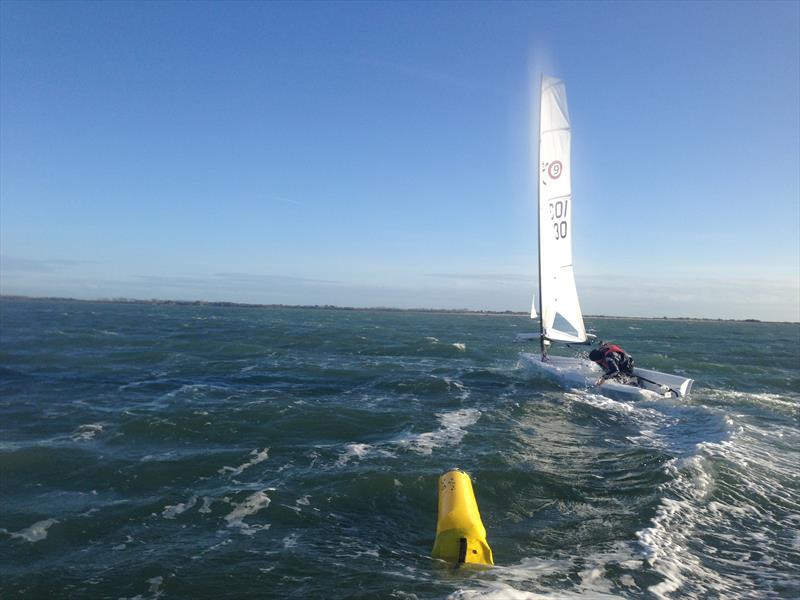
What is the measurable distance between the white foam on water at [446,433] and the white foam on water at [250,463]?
3.40 metres

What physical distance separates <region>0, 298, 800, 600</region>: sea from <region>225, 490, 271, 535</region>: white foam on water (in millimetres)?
39

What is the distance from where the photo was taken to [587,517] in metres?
8.76

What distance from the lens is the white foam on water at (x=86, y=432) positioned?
13.3m

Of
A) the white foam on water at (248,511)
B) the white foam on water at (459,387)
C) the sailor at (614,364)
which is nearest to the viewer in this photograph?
the white foam on water at (248,511)

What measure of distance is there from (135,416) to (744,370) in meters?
31.3

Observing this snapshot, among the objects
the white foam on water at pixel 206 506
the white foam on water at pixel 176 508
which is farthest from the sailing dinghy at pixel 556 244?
the white foam on water at pixel 176 508

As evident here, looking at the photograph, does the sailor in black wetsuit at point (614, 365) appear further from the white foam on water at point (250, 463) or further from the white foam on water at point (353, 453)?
the white foam on water at point (250, 463)

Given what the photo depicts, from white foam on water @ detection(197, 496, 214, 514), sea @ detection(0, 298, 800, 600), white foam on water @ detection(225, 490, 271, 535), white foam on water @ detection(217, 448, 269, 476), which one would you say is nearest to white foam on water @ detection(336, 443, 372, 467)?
sea @ detection(0, 298, 800, 600)

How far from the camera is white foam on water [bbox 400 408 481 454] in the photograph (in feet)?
43.4

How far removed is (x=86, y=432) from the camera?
1384cm

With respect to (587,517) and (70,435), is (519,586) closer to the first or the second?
(587,517)

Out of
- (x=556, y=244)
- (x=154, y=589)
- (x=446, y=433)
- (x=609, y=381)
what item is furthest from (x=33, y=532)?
(x=556, y=244)

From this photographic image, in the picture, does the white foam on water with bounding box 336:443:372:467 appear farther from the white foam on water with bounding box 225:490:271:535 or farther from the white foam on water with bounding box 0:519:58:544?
the white foam on water with bounding box 0:519:58:544

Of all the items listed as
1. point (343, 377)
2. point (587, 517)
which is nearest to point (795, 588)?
point (587, 517)
